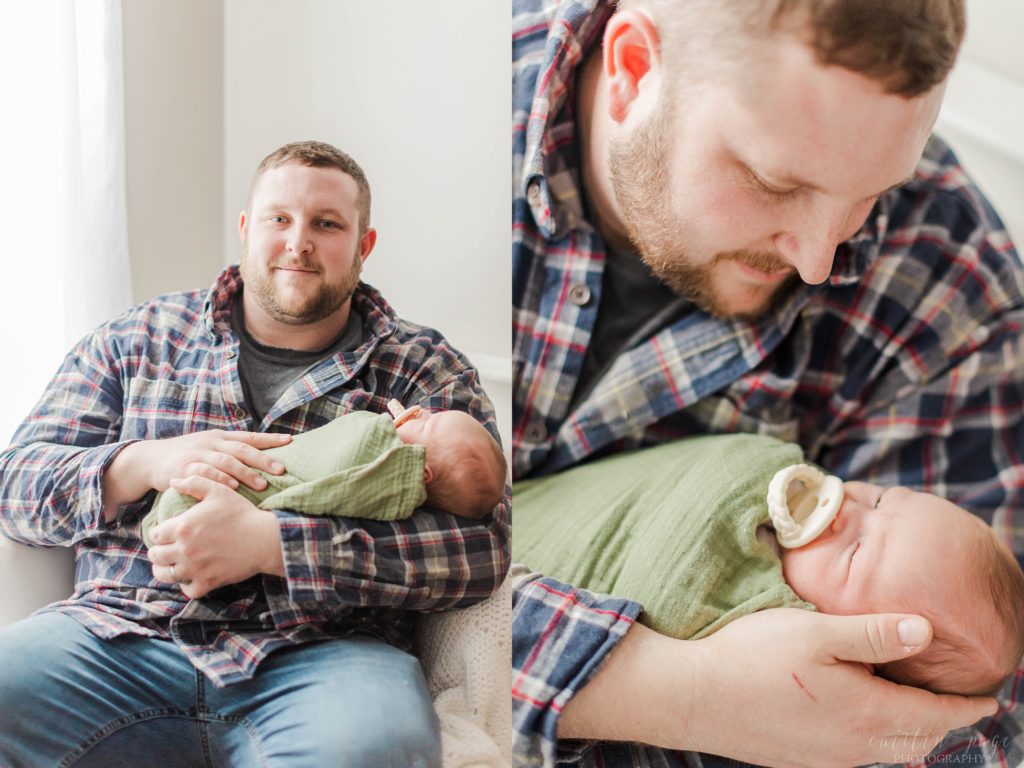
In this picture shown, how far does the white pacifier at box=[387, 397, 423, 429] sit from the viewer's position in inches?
36.9

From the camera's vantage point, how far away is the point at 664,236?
1.00m

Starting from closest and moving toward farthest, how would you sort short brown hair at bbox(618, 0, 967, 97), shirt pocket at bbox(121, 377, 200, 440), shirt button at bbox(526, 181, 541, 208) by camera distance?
1. short brown hair at bbox(618, 0, 967, 97)
2. shirt pocket at bbox(121, 377, 200, 440)
3. shirt button at bbox(526, 181, 541, 208)

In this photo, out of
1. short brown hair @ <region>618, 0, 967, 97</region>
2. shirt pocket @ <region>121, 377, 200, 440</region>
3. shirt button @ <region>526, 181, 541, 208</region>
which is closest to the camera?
short brown hair @ <region>618, 0, 967, 97</region>

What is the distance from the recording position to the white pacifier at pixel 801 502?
95cm

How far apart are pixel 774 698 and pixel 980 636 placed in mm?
219

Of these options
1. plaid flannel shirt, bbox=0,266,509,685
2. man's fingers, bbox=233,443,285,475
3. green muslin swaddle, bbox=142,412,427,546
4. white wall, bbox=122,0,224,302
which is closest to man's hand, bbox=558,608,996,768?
plaid flannel shirt, bbox=0,266,509,685

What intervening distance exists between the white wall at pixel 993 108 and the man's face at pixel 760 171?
128 mm

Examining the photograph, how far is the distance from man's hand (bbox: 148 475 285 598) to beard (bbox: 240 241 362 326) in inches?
7.5

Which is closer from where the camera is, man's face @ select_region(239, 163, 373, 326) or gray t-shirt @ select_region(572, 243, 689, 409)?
man's face @ select_region(239, 163, 373, 326)

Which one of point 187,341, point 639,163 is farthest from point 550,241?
point 187,341

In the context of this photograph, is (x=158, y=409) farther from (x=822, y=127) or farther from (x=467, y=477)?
(x=822, y=127)

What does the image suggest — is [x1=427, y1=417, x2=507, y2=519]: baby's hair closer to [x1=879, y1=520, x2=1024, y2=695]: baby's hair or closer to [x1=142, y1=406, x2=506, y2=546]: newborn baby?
[x1=142, y1=406, x2=506, y2=546]: newborn baby

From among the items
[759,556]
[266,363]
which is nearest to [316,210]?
[266,363]

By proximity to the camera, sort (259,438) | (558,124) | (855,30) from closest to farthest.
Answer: (855,30)
(259,438)
(558,124)
